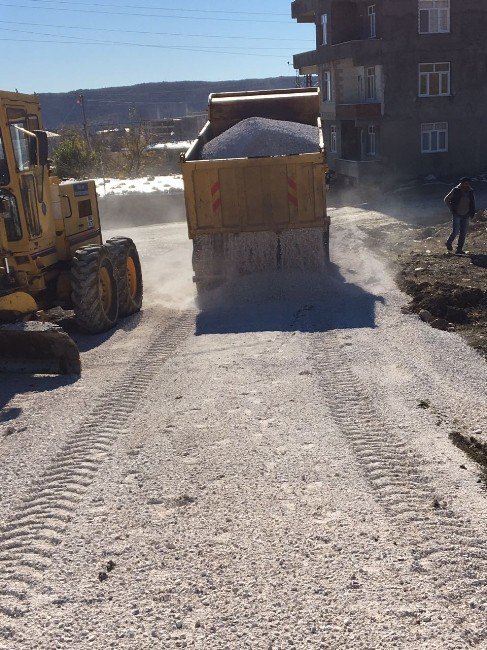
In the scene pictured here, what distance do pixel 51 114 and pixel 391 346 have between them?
130306 millimetres

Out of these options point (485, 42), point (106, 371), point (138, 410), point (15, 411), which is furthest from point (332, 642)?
point (485, 42)

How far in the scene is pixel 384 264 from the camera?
572 inches

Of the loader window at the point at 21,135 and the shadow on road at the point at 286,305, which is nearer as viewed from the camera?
the loader window at the point at 21,135

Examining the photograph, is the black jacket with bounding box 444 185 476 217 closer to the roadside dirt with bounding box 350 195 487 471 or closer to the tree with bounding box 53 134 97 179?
the roadside dirt with bounding box 350 195 487 471

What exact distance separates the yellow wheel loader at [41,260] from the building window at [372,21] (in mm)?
24738

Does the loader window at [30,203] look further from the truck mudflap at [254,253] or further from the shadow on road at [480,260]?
the shadow on road at [480,260]

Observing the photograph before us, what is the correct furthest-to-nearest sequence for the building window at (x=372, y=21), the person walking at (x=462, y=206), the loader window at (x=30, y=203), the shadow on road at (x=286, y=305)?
the building window at (x=372, y=21) → the person walking at (x=462, y=206) → the shadow on road at (x=286, y=305) → the loader window at (x=30, y=203)

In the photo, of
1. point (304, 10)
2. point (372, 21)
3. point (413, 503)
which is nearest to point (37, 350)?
point (413, 503)

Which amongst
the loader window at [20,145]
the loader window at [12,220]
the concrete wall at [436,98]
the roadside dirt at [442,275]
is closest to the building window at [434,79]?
the concrete wall at [436,98]

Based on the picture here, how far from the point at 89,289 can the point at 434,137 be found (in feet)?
86.6

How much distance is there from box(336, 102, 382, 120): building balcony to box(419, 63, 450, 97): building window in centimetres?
200

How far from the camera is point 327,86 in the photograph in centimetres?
3728

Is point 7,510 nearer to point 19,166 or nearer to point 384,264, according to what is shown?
point 19,166

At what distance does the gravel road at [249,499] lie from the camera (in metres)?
3.92
